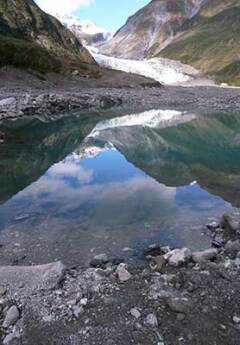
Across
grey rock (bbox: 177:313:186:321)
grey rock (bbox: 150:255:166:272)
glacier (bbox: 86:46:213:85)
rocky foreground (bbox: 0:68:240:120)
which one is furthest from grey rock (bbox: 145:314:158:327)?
glacier (bbox: 86:46:213:85)

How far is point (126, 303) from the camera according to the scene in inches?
350

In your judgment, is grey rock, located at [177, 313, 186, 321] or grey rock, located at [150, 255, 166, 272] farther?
grey rock, located at [150, 255, 166, 272]

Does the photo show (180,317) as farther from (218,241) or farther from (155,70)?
(155,70)

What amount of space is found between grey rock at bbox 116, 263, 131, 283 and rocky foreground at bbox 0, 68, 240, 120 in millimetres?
33736

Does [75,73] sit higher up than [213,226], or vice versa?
[75,73]

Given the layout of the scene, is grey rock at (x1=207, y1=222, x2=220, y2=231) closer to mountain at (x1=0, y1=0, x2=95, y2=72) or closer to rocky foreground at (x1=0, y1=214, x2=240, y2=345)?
rocky foreground at (x1=0, y1=214, x2=240, y2=345)

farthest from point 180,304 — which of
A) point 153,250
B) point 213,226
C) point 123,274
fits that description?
point 213,226

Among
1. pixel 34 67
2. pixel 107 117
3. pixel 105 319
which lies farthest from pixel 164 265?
pixel 34 67

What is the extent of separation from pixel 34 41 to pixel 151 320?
125439 mm

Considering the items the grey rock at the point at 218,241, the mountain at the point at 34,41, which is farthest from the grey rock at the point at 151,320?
the mountain at the point at 34,41

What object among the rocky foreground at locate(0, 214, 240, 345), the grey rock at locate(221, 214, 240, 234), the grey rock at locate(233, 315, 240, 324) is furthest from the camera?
the grey rock at locate(221, 214, 240, 234)

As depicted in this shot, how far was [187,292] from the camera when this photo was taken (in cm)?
927

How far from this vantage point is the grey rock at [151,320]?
825cm

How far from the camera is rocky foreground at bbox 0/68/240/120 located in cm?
4944
